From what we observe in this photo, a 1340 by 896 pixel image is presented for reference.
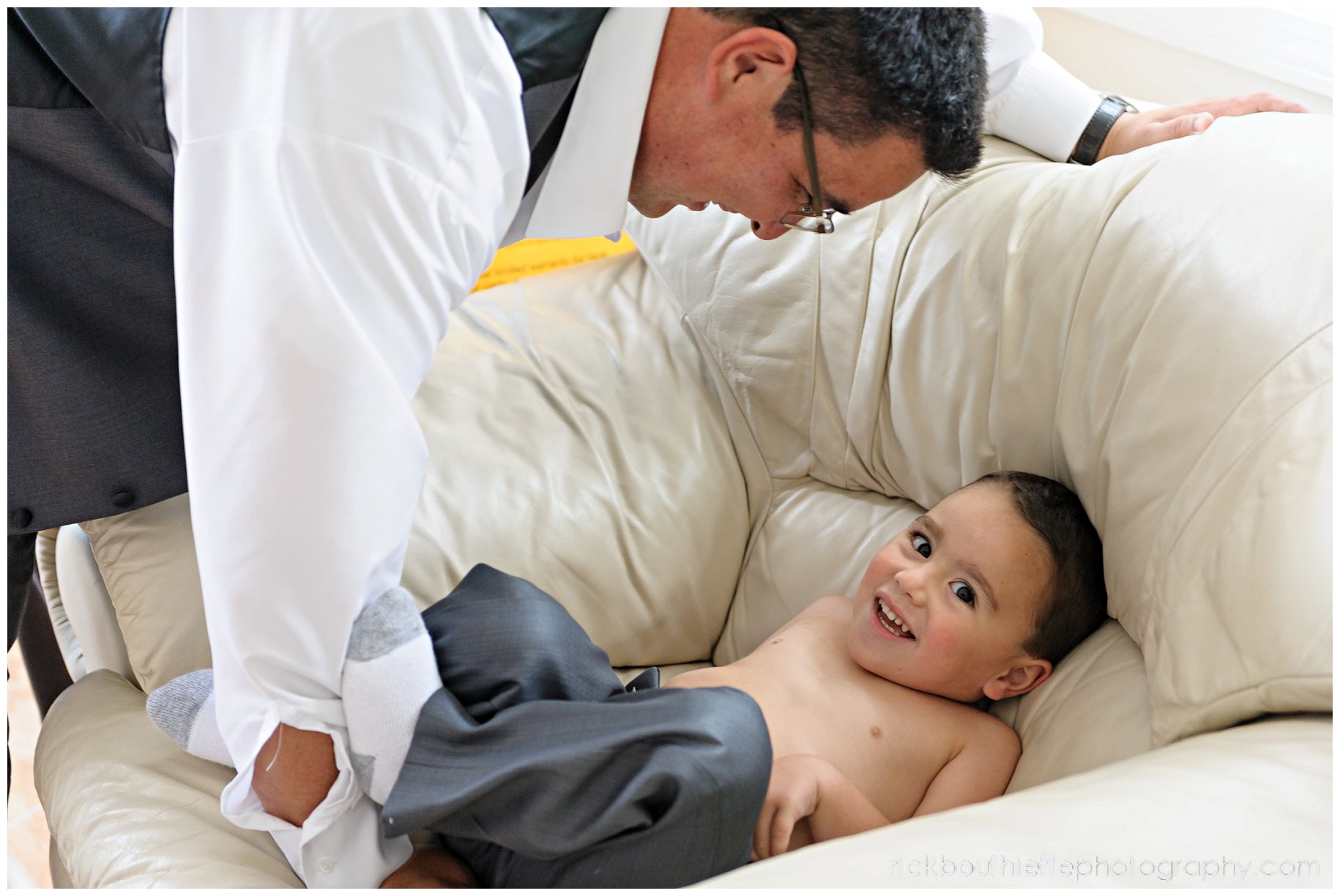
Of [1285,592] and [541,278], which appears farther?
[541,278]

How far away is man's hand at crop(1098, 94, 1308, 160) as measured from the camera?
1235mm

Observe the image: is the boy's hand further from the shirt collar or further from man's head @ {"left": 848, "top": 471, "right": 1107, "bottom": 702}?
the shirt collar

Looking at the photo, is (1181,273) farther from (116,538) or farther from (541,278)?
(116,538)

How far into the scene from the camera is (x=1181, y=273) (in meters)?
1.01

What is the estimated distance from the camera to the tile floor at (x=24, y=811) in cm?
164

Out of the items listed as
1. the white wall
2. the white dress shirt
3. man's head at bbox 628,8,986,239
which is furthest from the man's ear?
the white wall

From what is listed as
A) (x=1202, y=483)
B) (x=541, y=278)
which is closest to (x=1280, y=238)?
(x=1202, y=483)

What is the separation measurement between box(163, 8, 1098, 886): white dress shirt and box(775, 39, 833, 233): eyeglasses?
8.6 inches

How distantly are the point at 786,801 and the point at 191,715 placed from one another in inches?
21.3

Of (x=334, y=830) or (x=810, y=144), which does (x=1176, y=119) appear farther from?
(x=334, y=830)

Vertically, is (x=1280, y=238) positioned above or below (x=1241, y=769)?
above

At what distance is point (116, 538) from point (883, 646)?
2.64 feet

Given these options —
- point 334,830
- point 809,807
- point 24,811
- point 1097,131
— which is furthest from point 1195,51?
point 24,811

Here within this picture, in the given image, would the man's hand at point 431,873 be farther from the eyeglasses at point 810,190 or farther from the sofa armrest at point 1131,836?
the eyeglasses at point 810,190
